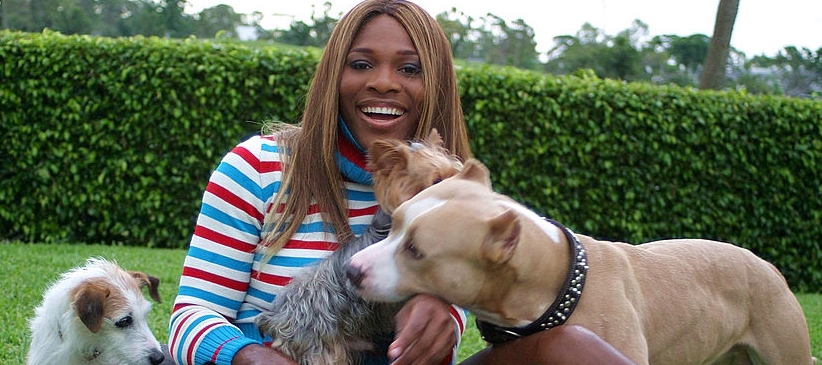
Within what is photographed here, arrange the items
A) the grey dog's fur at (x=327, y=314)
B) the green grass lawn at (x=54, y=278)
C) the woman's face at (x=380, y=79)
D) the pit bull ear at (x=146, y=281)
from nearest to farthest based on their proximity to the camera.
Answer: the grey dog's fur at (x=327, y=314)
the woman's face at (x=380, y=79)
the pit bull ear at (x=146, y=281)
the green grass lawn at (x=54, y=278)

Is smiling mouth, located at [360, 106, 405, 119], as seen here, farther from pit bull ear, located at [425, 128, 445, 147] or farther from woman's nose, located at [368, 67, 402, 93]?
pit bull ear, located at [425, 128, 445, 147]

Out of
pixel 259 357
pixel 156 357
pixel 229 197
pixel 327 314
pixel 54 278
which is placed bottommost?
pixel 54 278

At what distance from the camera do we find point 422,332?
2.37 meters

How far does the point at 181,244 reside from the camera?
31.0 feet

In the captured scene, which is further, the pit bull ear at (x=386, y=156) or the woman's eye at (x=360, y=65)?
the woman's eye at (x=360, y=65)

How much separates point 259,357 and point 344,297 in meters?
0.37

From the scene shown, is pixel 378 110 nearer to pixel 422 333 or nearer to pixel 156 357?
pixel 422 333

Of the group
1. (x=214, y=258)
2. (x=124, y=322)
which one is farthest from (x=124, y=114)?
(x=214, y=258)

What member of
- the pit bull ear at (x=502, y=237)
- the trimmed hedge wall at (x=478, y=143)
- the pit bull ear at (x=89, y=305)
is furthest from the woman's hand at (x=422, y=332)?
the trimmed hedge wall at (x=478, y=143)

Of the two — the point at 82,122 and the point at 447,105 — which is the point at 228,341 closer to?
the point at 447,105

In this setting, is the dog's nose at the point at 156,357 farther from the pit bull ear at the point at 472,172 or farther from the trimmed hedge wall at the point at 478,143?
the trimmed hedge wall at the point at 478,143

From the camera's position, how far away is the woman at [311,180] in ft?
9.45

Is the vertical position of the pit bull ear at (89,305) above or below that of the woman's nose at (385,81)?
below

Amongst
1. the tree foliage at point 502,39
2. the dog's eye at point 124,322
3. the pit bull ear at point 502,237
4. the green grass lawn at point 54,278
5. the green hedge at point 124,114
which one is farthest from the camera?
the tree foliage at point 502,39
